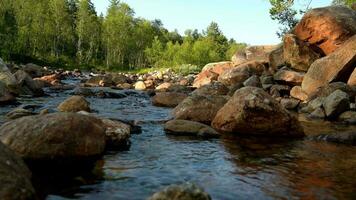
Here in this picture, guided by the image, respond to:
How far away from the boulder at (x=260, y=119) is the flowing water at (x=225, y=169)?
84 centimetres

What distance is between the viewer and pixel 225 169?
968cm

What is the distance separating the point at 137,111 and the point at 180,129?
6896 millimetres

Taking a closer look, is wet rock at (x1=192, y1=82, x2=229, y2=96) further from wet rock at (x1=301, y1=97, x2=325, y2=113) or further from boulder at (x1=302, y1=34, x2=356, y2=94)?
wet rock at (x1=301, y1=97, x2=325, y2=113)

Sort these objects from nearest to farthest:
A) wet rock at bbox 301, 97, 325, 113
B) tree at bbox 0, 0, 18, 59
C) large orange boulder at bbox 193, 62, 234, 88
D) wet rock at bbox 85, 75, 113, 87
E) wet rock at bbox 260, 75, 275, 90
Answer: wet rock at bbox 301, 97, 325, 113 → wet rock at bbox 260, 75, 275, 90 → wet rock at bbox 85, 75, 113, 87 → large orange boulder at bbox 193, 62, 234, 88 → tree at bbox 0, 0, 18, 59

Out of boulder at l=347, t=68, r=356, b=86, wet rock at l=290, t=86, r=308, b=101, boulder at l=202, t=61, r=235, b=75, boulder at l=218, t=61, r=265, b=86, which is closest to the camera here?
boulder at l=347, t=68, r=356, b=86

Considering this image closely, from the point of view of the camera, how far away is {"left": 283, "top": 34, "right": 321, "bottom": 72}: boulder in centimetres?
2969

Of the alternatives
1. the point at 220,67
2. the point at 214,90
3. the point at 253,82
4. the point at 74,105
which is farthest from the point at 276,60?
the point at 74,105

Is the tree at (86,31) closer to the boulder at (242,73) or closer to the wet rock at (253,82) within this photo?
the boulder at (242,73)

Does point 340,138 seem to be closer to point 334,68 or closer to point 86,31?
point 334,68

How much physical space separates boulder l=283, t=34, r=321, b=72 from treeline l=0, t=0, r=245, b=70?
166ft

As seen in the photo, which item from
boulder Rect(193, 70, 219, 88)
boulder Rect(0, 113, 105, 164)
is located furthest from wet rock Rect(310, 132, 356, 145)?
boulder Rect(193, 70, 219, 88)

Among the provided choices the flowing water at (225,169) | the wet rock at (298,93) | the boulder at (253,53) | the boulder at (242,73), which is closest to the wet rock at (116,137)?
the flowing water at (225,169)

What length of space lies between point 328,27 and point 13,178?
26315 mm

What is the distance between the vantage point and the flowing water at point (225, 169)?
7.82m
